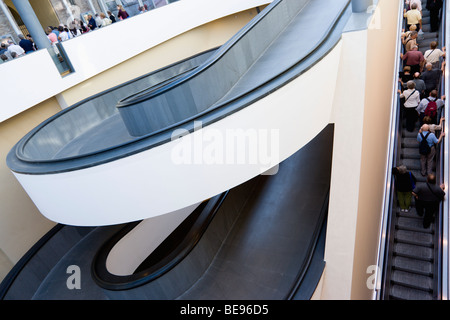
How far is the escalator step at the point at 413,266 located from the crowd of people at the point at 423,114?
83 cm

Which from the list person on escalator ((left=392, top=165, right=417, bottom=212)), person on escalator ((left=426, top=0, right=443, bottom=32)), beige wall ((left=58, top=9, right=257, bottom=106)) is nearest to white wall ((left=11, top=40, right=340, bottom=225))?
person on escalator ((left=392, top=165, right=417, bottom=212))

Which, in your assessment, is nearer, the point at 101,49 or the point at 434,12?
the point at 434,12

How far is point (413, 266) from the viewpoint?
269 inches

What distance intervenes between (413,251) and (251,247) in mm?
3659

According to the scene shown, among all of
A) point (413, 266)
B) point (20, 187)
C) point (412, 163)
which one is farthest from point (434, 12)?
point (20, 187)

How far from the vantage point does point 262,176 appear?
8.84 m

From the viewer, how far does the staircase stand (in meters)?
6.57

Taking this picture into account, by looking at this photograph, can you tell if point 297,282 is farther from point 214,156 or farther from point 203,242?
point 214,156

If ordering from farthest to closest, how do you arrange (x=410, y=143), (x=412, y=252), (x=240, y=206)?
(x=240, y=206) < (x=410, y=143) < (x=412, y=252)

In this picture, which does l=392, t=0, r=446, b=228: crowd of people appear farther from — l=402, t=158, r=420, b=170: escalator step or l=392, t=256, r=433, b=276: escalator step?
l=392, t=256, r=433, b=276: escalator step

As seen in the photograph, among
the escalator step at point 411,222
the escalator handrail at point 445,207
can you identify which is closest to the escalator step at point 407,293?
the escalator handrail at point 445,207

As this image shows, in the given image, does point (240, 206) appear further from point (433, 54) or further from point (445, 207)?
point (433, 54)

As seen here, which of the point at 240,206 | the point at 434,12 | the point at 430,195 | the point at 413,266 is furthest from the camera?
the point at 434,12
